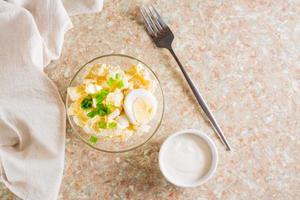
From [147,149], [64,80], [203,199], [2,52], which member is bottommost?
[203,199]

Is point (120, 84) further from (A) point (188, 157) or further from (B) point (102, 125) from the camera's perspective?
(A) point (188, 157)

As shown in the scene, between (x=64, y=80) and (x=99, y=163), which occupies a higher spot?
(x=64, y=80)

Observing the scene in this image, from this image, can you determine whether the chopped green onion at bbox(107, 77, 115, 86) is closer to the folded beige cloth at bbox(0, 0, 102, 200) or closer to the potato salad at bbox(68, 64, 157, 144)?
the potato salad at bbox(68, 64, 157, 144)

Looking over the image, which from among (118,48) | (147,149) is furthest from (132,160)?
(118,48)

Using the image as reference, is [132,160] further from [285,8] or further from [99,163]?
[285,8]

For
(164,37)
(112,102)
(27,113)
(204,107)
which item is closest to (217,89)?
(204,107)

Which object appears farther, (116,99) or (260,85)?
(260,85)

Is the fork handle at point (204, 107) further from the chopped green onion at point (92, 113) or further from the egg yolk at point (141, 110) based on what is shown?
the chopped green onion at point (92, 113)

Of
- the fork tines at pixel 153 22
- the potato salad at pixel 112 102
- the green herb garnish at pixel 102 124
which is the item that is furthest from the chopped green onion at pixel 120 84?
the fork tines at pixel 153 22
